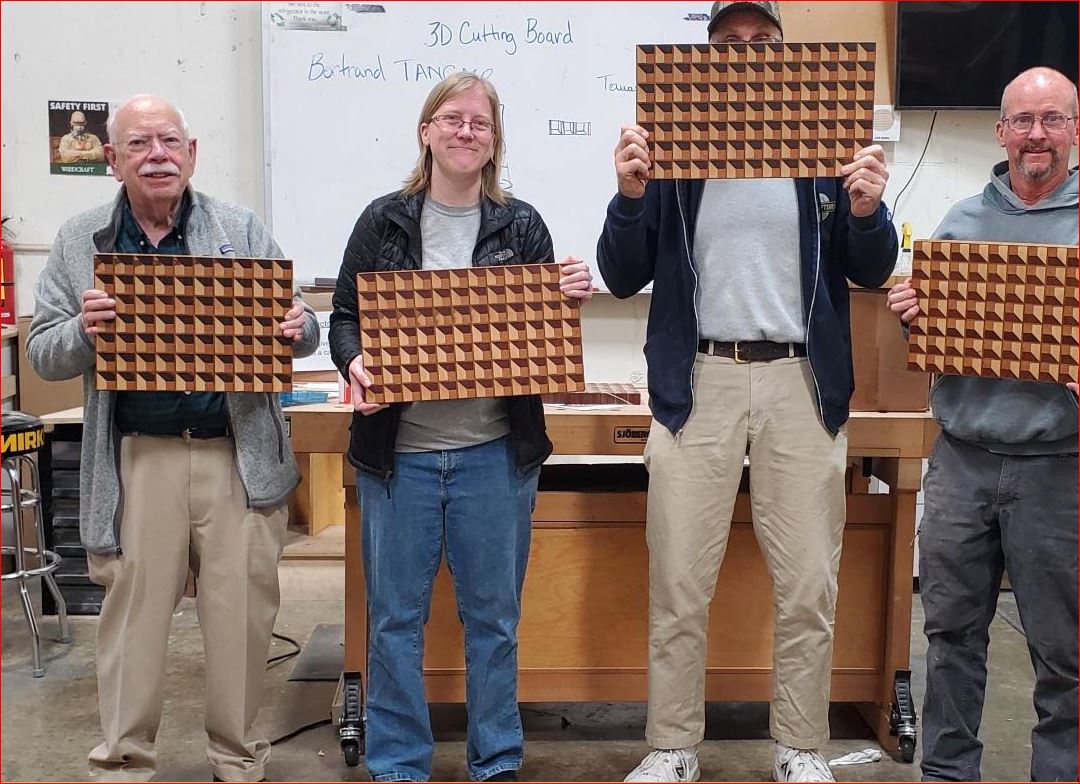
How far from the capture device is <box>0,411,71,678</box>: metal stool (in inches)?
130

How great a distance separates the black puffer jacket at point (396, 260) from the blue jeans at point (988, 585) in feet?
2.88

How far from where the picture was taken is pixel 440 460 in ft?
7.25

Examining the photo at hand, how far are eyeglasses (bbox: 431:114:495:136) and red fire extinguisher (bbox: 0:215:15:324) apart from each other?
2.79 m

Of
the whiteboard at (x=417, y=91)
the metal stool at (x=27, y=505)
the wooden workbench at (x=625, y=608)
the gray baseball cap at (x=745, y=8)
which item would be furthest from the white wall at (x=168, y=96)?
the gray baseball cap at (x=745, y=8)

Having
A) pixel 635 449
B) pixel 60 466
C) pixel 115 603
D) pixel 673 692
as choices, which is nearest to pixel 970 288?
pixel 635 449

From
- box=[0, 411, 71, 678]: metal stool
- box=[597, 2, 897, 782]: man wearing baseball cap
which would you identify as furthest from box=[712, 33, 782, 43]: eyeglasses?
box=[0, 411, 71, 678]: metal stool

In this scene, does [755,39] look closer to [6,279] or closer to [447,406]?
[447,406]

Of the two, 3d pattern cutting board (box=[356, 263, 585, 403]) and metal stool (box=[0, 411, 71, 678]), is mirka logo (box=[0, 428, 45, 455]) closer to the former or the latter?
metal stool (box=[0, 411, 71, 678])

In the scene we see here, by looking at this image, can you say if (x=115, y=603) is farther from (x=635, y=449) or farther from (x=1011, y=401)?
(x=1011, y=401)

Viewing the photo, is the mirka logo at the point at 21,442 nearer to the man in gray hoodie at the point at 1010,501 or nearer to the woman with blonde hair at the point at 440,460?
the woman with blonde hair at the point at 440,460

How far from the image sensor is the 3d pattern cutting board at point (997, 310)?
A: 2.08 meters

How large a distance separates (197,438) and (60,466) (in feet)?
6.20

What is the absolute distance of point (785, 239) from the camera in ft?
7.30

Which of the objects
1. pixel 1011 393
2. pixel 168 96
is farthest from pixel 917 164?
pixel 168 96
